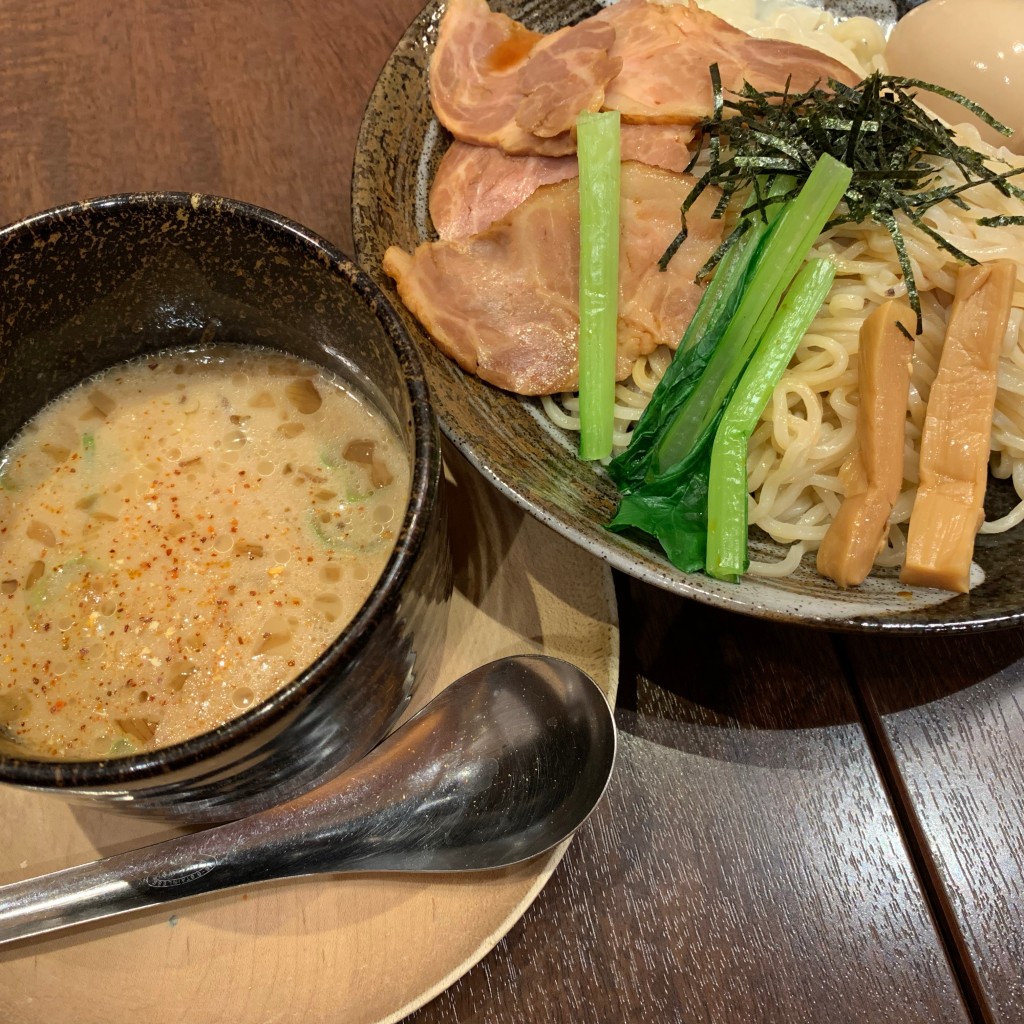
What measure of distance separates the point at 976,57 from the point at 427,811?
1894 mm

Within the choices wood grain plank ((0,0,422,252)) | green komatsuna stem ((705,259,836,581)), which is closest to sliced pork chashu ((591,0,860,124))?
green komatsuna stem ((705,259,836,581))

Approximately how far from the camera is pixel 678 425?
148 cm

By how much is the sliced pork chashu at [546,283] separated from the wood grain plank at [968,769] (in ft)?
2.31

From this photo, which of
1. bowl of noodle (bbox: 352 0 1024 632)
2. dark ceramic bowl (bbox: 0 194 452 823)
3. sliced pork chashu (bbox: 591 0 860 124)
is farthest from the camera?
sliced pork chashu (bbox: 591 0 860 124)

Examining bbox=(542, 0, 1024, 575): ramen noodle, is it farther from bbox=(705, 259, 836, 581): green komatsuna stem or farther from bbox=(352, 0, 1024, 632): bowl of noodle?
bbox=(705, 259, 836, 581): green komatsuna stem

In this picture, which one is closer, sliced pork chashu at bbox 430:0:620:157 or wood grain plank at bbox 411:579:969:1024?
wood grain plank at bbox 411:579:969:1024

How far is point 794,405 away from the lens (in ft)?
5.31

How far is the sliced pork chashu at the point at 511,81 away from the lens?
1.68 metres

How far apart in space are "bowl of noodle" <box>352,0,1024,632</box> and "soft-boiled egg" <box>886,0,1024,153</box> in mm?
147

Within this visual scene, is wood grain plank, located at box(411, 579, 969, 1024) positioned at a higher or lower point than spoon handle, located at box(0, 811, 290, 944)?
lower

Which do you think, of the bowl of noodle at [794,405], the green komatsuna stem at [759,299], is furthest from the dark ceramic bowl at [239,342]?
the green komatsuna stem at [759,299]

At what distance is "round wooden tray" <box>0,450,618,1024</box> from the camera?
0.89 m

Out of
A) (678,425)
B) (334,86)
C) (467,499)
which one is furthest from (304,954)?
(334,86)

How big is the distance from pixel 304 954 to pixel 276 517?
19.4 inches
